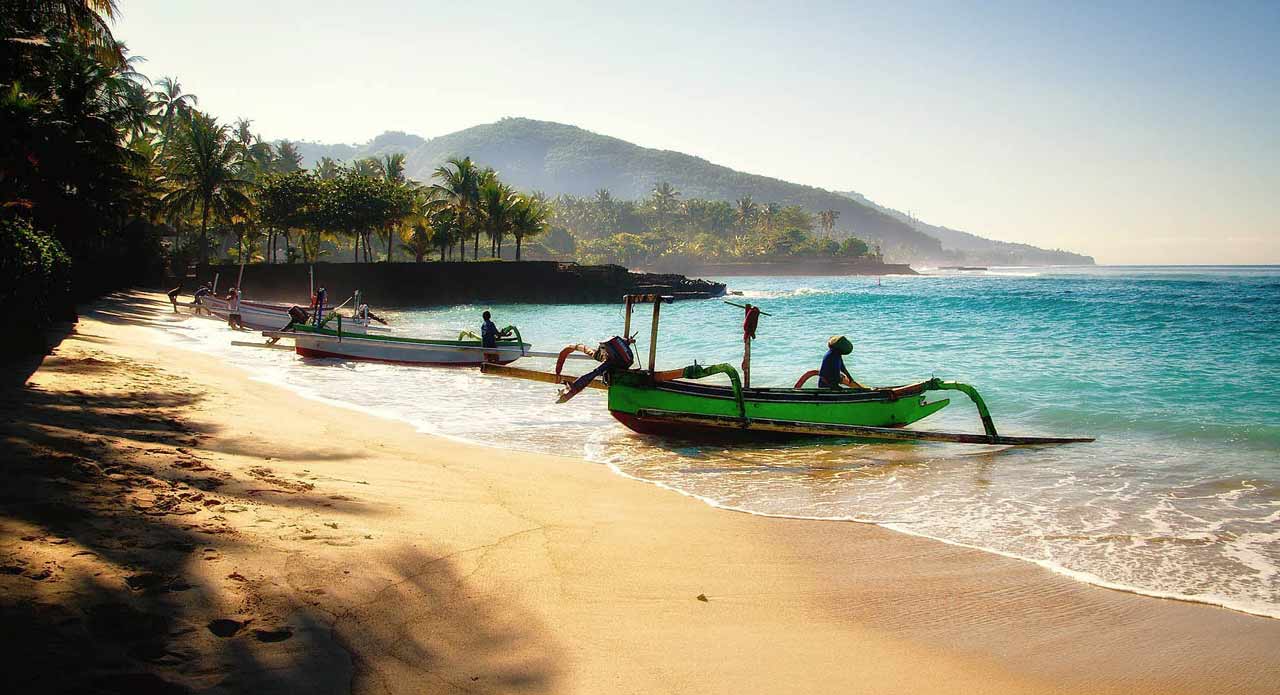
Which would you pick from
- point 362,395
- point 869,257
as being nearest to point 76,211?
point 362,395

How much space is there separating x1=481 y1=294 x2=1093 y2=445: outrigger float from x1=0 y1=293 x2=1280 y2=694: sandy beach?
4.10 meters

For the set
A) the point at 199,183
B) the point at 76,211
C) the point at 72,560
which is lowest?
the point at 72,560

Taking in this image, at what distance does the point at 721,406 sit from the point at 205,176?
44.9 meters

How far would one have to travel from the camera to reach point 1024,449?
1193 cm

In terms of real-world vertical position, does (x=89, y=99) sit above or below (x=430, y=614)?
above

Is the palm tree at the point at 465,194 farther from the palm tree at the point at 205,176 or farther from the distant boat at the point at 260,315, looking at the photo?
the distant boat at the point at 260,315

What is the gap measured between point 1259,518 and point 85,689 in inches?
415

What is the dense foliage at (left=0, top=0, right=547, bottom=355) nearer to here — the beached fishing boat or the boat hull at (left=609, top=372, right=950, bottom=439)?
the beached fishing boat

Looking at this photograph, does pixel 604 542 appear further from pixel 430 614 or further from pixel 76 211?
pixel 76 211

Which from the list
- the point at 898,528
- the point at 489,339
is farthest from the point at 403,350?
the point at 898,528

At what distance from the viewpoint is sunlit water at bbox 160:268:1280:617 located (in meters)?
7.29

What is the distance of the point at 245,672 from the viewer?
3.46m

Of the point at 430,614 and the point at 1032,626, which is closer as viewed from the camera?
the point at 430,614

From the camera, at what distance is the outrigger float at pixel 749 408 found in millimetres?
11992
